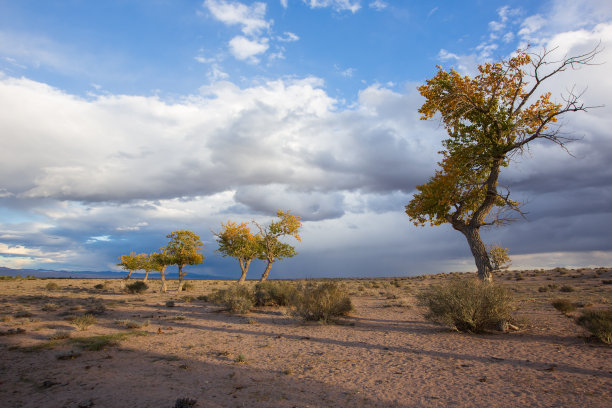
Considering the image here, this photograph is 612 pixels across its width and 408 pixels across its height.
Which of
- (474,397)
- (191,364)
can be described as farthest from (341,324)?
(474,397)

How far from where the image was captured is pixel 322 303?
14.9 meters

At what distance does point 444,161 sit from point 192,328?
14.9 m

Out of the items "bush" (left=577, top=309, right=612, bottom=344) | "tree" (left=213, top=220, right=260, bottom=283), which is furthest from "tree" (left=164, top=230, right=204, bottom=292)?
"bush" (left=577, top=309, right=612, bottom=344)

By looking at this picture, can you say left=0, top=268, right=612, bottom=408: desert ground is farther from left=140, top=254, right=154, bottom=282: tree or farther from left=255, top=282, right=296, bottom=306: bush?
left=140, top=254, right=154, bottom=282: tree

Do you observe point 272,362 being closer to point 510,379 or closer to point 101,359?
point 101,359

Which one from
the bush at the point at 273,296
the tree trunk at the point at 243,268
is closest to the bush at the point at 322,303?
the bush at the point at 273,296

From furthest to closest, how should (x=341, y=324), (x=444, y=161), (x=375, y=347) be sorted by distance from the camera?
(x=444, y=161) → (x=341, y=324) → (x=375, y=347)

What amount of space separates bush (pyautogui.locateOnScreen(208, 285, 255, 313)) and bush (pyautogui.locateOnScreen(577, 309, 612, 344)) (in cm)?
1490

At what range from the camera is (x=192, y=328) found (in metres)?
14.7

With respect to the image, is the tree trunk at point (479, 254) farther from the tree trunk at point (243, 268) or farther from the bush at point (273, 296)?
the tree trunk at point (243, 268)

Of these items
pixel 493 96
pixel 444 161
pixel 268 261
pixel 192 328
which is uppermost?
pixel 493 96

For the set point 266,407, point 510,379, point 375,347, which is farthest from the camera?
point 375,347

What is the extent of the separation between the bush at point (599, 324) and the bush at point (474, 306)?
2.06 metres

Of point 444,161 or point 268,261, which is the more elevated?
point 444,161
